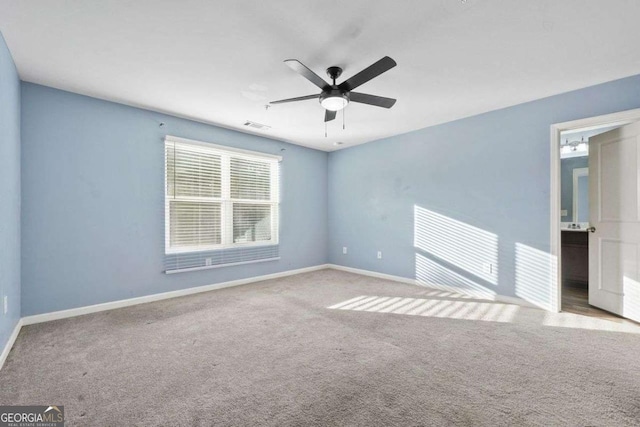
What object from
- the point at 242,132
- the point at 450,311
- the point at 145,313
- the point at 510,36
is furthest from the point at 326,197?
the point at 510,36

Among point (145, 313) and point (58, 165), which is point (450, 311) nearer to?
point (145, 313)

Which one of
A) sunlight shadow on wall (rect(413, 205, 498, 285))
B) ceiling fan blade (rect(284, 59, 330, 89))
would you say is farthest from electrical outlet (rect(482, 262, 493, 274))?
ceiling fan blade (rect(284, 59, 330, 89))

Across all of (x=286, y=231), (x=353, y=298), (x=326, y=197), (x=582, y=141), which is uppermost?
(x=582, y=141)

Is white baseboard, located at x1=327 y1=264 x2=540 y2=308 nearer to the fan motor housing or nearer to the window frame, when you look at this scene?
the window frame

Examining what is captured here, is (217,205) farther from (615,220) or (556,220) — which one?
(615,220)

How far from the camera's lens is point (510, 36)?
2.18 metres

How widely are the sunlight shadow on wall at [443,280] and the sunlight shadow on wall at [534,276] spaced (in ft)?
1.26

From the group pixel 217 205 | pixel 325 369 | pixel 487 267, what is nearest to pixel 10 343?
pixel 217 205

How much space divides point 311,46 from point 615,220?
3708 millimetres

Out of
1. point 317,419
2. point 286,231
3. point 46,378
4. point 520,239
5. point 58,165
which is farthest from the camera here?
point 286,231

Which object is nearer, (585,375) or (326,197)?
(585,375)

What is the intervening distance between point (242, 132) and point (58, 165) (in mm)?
2374

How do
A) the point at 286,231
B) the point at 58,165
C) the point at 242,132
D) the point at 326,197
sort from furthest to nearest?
the point at 326,197 → the point at 286,231 → the point at 242,132 → the point at 58,165

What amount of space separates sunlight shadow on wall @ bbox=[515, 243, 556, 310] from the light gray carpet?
0.21 meters
